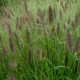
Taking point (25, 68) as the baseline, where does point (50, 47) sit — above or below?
above

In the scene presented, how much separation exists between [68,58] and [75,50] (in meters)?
0.20

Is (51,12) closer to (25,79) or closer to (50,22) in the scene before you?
(50,22)

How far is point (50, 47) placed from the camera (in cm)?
129

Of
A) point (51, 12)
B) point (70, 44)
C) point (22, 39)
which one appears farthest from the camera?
point (22, 39)

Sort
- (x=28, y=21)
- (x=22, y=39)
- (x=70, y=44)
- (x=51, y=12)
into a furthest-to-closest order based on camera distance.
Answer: (x=22, y=39) < (x=28, y=21) < (x=51, y=12) < (x=70, y=44)

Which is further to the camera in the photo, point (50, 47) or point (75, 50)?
point (50, 47)

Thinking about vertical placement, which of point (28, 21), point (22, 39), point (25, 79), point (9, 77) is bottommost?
point (25, 79)

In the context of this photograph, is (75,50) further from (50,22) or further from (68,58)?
(50,22)

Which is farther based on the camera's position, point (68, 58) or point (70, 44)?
point (68, 58)

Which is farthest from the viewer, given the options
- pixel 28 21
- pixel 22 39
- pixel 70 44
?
pixel 22 39

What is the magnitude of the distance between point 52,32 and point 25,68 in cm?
39

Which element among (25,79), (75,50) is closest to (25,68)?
(25,79)

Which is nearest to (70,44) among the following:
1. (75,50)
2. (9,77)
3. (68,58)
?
(75,50)

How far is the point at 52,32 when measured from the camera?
1.29 metres
